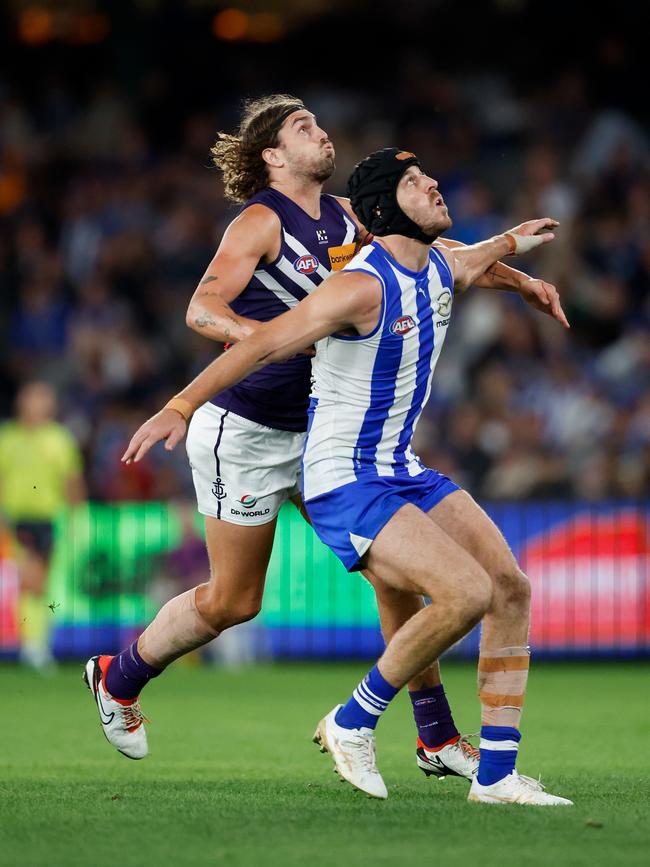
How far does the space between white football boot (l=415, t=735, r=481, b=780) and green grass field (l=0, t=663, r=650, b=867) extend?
0.27 feet

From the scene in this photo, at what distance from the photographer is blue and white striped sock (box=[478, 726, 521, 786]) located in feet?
19.0

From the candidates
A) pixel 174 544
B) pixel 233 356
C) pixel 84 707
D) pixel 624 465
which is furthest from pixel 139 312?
pixel 233 356

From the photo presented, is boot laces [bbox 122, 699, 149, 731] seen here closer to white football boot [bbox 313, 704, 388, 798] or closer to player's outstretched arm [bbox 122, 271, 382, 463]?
white football boot [bbox 313, 704, 388, 798]

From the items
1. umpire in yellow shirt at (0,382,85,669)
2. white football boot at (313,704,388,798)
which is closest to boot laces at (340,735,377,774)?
white football boot at (313,704,388,798)

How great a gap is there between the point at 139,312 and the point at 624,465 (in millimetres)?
6022

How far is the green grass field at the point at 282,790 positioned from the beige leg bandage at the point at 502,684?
1.16ft

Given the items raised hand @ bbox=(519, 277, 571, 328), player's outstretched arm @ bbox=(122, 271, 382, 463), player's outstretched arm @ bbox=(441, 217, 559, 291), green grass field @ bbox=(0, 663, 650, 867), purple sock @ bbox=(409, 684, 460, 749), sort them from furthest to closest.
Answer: raised hand @ bbox=(519, 277, 571, 328) → purple sock @ bbox=(409, 684, 460, 749) → player's outstretched arm @ bbox=(441, 217, 559, 291) → player's outstretched arm @ bbox=(122, 271, 382, 463) → green grass field @ bbox=(0, 663, 650, 867)

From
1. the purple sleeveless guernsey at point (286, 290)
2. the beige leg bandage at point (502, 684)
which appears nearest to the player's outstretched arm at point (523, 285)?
the purple sleeveless guernsey at point (286, 290)

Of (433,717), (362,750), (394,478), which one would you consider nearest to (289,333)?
(394,478)

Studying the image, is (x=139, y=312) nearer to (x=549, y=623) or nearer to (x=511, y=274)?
(x=549, y=623)

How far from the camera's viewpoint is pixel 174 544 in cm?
1295

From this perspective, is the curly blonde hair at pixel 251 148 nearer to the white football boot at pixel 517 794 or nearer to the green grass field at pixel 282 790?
the green grass field at pixel 282 790

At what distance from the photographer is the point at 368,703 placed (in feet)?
19.4

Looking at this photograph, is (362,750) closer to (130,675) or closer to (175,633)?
(175,633)
